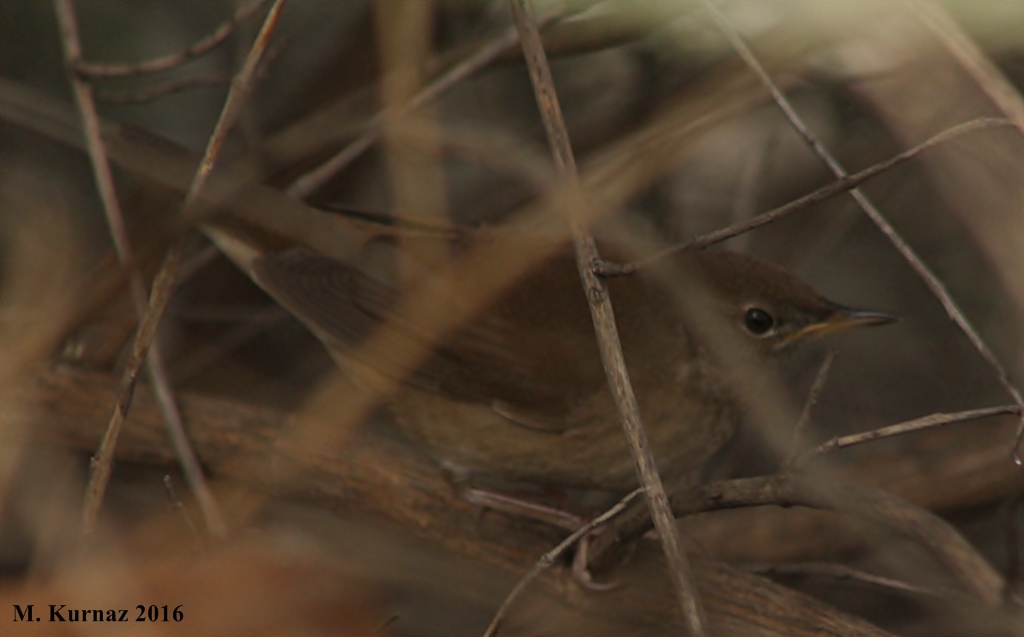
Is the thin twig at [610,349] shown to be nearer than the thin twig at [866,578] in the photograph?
Yes

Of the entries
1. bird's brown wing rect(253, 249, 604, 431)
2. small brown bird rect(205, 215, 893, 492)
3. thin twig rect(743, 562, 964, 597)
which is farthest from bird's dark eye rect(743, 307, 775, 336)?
thin twig rect(743, 562, 964, 597)

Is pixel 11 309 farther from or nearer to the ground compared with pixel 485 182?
nearer to the ground

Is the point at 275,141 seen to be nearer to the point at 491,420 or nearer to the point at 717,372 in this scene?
the point at 491,420

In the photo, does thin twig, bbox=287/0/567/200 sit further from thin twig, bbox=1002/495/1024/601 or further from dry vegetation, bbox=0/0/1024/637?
thin twig, bbox=1002/495/1024/601

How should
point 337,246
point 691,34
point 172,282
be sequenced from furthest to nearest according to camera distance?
point 691,34
point 337,246
point 172,282

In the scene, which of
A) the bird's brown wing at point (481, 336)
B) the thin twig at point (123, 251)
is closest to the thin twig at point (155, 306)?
the thin twig at point (123, 251)

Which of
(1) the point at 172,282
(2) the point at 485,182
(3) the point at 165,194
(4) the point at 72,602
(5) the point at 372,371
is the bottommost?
(4) the point at 72,602

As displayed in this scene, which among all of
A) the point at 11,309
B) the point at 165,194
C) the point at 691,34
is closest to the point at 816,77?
the point at 691,34

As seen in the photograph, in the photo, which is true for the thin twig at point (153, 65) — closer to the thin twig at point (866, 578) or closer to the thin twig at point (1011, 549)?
the thin twig at point (866, 578)
